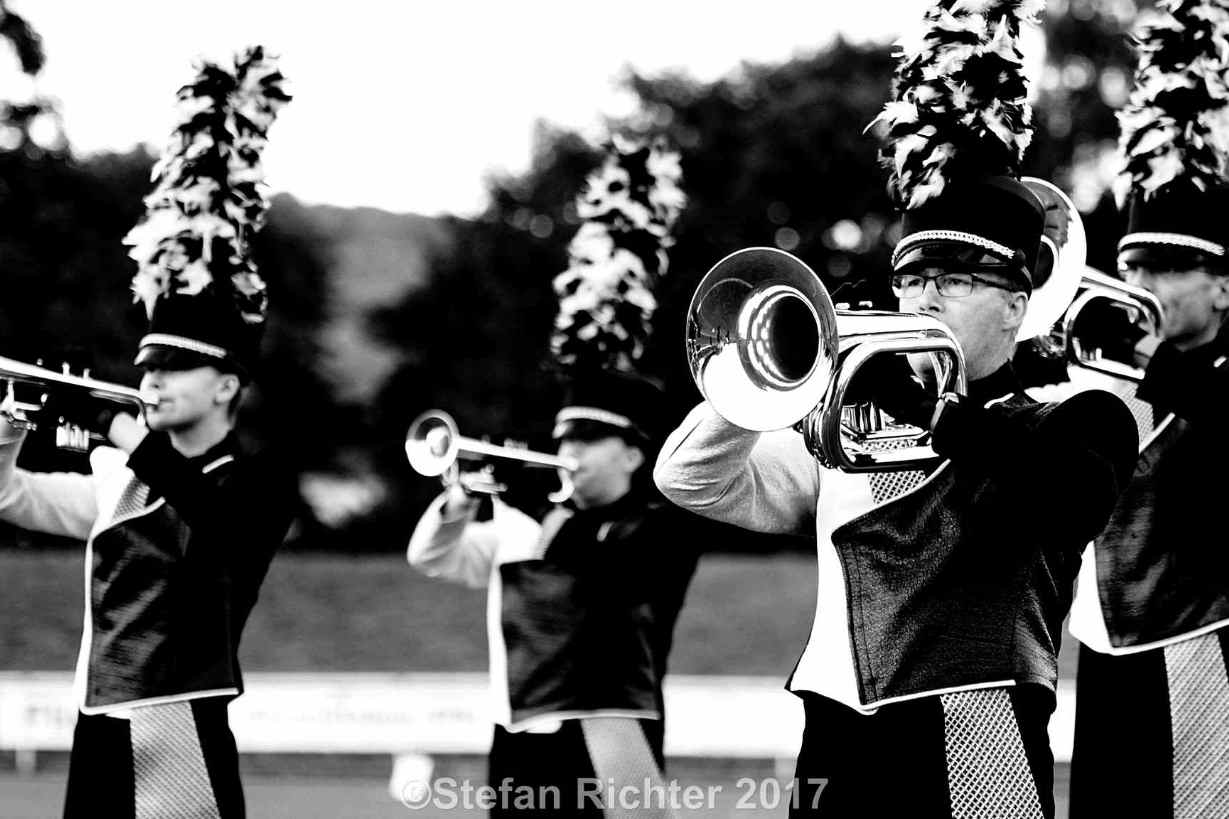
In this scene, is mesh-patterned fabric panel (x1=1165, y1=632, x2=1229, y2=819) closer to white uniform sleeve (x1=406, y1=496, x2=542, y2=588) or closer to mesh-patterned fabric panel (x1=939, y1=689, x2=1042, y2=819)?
mesh-patterned fabric panel (x1=939, y1=689, x2=1042, y2=819)

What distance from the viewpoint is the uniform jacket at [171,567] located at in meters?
4.49

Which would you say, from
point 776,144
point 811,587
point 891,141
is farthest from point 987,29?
point 776,144

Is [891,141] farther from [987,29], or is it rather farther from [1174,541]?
[1174,541]

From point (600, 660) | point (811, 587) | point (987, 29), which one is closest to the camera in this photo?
point (987, 29)

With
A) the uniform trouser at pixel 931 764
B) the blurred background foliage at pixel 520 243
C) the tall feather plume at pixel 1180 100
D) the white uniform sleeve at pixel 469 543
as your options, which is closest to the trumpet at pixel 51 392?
the white uniform sleeve at pixel 469 543

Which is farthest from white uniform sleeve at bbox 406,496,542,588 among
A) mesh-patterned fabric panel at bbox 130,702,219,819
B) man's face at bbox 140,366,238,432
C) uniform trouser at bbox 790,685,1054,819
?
uniform trouser at bbox 790,685,1054,819

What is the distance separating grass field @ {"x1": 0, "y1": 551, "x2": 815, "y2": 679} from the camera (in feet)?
55.1

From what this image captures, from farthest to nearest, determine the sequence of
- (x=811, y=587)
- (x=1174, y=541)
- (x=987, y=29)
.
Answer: (x=811, y=587) < (x=1174, y=541) < (x=987, y=29)

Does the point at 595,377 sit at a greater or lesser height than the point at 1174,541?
greater

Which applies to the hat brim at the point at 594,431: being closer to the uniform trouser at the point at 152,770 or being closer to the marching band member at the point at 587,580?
the marching band member at the point at 587,580

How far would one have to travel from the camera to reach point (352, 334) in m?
33.6

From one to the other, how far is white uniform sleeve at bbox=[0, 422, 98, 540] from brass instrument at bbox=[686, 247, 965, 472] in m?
2.60

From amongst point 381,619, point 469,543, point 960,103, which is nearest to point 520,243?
point 381,619

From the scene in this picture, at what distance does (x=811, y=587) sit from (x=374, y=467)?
10.8m
